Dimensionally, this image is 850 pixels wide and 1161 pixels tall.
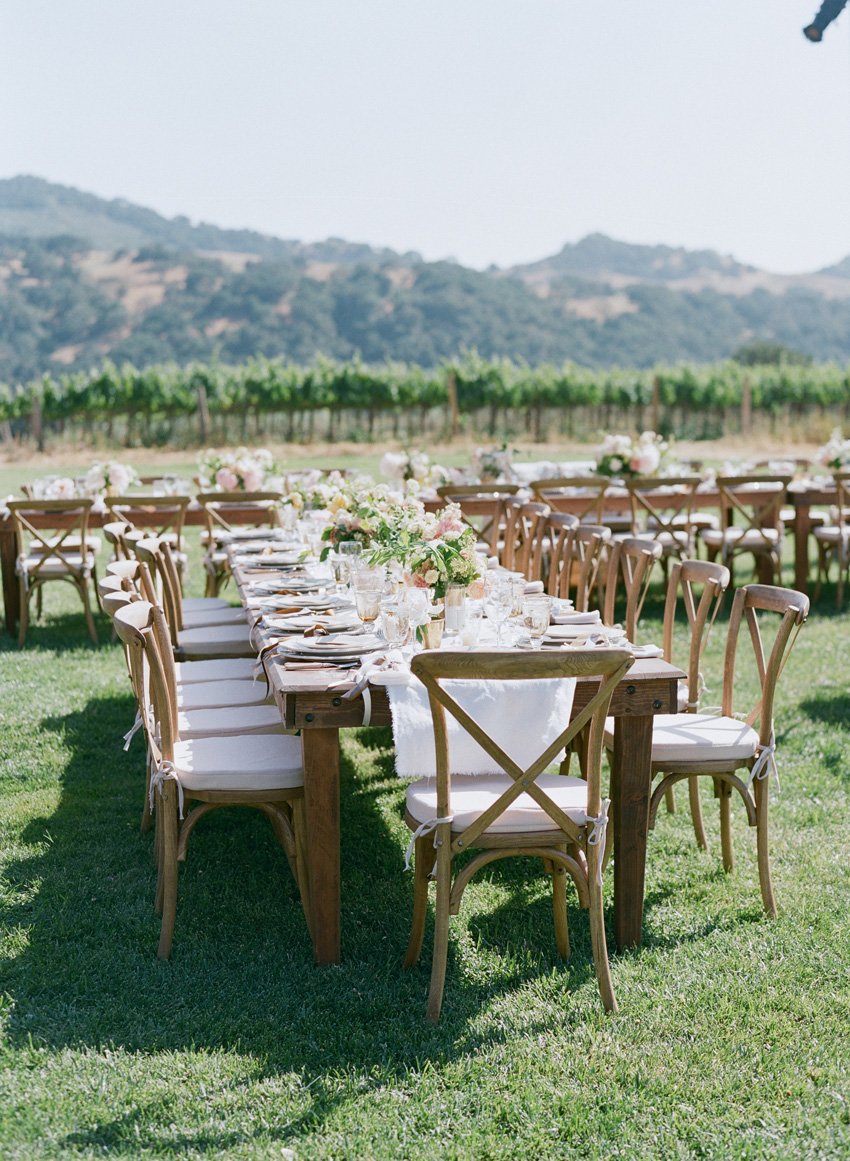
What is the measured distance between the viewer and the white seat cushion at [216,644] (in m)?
4.71

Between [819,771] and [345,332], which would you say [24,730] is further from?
[345,332]

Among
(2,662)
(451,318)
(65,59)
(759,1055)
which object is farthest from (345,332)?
(759,1055)

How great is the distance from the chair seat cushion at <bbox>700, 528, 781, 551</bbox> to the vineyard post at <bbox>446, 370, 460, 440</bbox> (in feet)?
62.0

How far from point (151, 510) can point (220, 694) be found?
3840mm

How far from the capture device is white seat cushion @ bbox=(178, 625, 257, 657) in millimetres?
4707

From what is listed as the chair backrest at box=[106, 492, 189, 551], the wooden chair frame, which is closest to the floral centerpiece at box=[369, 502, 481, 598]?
the wooden chair frame

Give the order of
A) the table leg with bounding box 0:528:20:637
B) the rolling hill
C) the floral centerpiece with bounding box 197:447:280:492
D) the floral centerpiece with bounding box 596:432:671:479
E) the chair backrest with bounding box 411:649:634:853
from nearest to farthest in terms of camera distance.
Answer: the chair backrest with bounding box 411:649:634:853 → the table leg with bounding box 0:528:20:637 → the floral centerpiece with bounding box 197:447:280:492 → the floral centerpiece with bounding box 596:432:671:479 → the rolling hill

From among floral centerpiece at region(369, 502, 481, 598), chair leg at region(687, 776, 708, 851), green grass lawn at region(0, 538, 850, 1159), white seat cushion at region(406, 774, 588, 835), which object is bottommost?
green grass lawn at region(0, 538, 850, 1159)

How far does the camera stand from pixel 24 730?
16.5ft

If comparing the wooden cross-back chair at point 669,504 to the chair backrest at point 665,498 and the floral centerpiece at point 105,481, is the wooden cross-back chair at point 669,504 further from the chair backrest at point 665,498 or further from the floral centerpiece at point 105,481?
the floral centerpiece at point 105,481

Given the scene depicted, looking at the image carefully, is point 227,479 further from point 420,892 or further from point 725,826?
point 420,892

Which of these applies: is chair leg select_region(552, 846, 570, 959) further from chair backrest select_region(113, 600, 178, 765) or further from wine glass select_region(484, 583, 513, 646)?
chair backrest select_region(113, 600, 178, 765)

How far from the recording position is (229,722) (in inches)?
136

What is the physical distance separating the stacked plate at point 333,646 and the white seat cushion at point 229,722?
32 cm
